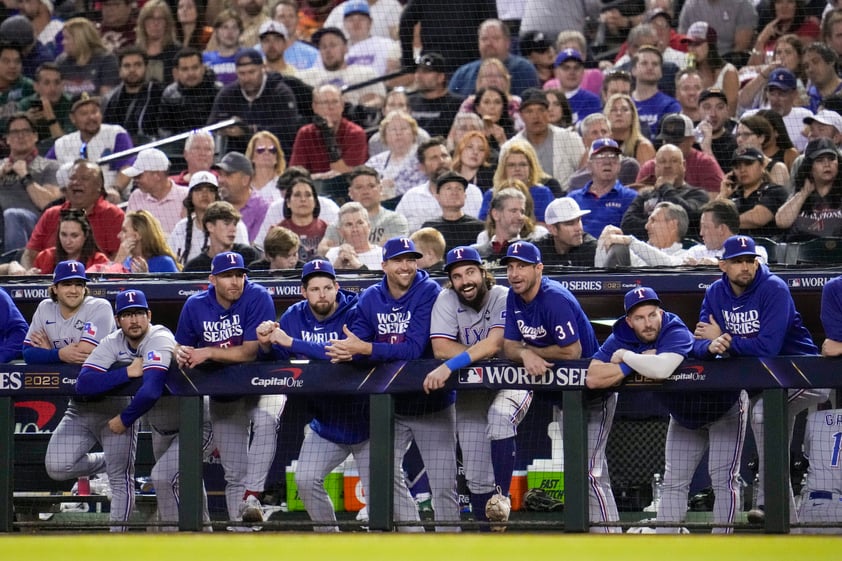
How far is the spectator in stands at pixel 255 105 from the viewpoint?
11680 millimetres

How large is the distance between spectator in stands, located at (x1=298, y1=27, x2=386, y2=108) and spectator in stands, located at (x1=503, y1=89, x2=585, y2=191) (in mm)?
2235

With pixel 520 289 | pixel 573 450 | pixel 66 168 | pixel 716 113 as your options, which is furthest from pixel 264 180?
pixel 573 450

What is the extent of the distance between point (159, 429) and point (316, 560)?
56.7 inches

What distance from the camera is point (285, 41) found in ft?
41.1

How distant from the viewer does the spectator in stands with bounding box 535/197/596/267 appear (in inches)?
348

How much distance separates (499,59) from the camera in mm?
11820

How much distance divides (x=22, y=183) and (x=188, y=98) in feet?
5.82

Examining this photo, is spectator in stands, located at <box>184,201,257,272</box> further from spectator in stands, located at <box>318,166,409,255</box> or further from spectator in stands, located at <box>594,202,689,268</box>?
spectator in stands, located at <box>594,202,689,268</box>

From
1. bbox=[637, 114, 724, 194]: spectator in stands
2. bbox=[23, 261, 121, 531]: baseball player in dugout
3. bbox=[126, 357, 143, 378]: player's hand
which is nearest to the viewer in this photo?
bbox=[126, 357, 143, 378]: player's hand

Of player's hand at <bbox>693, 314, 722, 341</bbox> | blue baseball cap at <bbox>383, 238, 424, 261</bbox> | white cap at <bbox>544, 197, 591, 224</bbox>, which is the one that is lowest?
player's hand at <bbox>693, 314, 722, 341</bbox>

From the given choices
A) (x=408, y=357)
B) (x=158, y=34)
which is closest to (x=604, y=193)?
(x=408, y=357)

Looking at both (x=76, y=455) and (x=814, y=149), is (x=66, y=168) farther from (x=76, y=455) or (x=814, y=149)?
(x=814, y=149)

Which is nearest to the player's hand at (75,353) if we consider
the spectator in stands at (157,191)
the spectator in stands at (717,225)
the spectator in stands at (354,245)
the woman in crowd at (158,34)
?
the spectator in stands at (354,245)

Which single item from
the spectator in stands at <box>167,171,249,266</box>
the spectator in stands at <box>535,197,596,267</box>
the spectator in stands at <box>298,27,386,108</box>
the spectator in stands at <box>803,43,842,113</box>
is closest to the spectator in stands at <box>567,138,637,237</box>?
the spectator in stands at <box>535,197,596,267</box>
